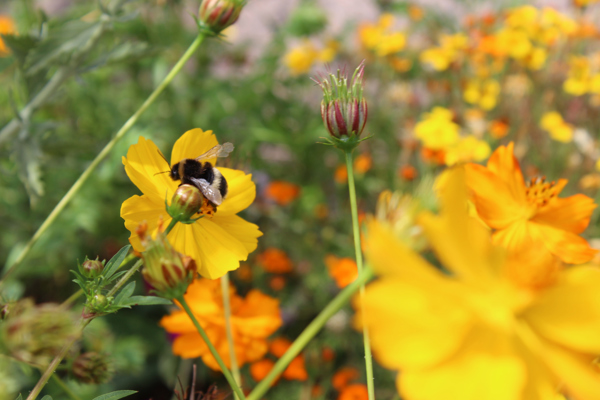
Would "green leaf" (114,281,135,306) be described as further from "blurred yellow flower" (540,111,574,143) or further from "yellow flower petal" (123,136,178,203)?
"blurred yellow flower" (540,111,574,143)

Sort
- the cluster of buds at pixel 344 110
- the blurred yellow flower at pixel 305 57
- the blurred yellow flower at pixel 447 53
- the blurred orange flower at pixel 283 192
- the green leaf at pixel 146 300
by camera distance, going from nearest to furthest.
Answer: the green leaf at pixel 146 300, the cluster of buds at pixel 344 110, the blurred orange flower at pixel 283 192, the blurred yellow flower at pixel 447 53, the blurred yellow flower at pixel 305 57

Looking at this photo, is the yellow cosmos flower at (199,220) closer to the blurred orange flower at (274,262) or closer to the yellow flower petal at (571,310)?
the yellow flower petal at (571,310)

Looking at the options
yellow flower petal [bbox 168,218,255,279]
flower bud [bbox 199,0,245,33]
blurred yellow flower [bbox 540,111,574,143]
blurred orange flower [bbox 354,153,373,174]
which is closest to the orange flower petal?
yellow flower petal [bbox 168,218,255,279]

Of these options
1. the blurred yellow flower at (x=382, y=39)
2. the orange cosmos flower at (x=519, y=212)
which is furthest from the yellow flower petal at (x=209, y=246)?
the blurred yellow flower at (x=382, y=39)

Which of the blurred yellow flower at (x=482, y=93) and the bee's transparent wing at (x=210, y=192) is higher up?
the bee's transparent wing at (x=210, y=192)

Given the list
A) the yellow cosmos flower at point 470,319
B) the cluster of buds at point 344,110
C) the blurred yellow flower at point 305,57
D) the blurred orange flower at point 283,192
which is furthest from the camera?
the blurred yellow flower at point 305,57
